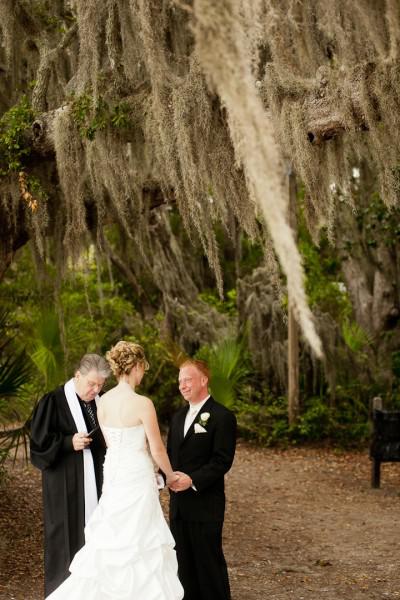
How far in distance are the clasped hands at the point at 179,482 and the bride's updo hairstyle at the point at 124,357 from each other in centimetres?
71

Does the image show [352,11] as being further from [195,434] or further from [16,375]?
[16,375]

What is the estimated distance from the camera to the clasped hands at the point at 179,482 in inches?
200

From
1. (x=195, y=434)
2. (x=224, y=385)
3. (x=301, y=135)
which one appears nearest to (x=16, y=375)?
(x=195, y=434)

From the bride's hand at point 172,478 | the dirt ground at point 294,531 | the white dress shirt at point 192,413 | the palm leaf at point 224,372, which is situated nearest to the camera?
the bride's hand at point 172,478

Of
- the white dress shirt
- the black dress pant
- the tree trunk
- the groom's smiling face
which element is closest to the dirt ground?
the black dress pant

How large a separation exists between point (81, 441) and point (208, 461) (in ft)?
2.64

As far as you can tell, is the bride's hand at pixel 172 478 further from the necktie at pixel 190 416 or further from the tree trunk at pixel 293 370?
the tree trunk at pixel 293 370

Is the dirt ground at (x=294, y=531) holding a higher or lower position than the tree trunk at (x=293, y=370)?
lower

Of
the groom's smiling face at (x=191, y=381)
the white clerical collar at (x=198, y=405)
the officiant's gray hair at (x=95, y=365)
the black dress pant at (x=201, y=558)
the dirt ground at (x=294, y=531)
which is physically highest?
the officiant's gray hair at (x=95, y=365)

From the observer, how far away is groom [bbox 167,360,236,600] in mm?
5262

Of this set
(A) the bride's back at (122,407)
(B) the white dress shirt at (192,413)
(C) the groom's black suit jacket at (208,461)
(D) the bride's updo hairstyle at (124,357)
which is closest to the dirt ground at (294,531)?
(C) the groom's black suit jacket at (208,461)

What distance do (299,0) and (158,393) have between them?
323 inches

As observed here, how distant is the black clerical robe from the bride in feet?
1.14

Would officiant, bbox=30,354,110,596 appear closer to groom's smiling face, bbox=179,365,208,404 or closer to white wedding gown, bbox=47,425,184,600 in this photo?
white wedding gown, bbox=47,425,184,600
